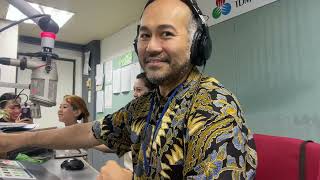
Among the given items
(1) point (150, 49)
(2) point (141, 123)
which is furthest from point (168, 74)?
(2) point (141, 123)

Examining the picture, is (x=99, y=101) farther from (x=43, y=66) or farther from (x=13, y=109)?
(x=43, y=66)

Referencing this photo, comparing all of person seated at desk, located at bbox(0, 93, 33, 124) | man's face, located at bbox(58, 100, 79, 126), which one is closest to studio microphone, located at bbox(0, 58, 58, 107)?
person seated at desk, located at bbox(0, 93, 33, 124)

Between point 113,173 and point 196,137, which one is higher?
point 196,137

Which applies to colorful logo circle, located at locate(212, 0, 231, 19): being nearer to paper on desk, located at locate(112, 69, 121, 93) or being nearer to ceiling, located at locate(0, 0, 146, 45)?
ceiling, located at locate(0, 0, 146, 45)

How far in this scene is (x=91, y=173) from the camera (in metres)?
1.23

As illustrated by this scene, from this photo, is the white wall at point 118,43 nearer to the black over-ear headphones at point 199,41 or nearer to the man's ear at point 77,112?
the man's ear at point 77,112

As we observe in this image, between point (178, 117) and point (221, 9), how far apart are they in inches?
59.6

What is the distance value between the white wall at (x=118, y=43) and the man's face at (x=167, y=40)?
2537 mm

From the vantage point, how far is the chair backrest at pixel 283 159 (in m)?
0.67

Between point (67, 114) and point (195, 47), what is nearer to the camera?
point (195, 47)

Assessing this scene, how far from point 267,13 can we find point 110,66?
243 centimetres

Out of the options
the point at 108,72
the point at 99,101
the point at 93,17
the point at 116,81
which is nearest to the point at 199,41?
the point at 93,17

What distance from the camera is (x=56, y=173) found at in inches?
47.1

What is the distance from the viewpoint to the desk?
1130 mm
